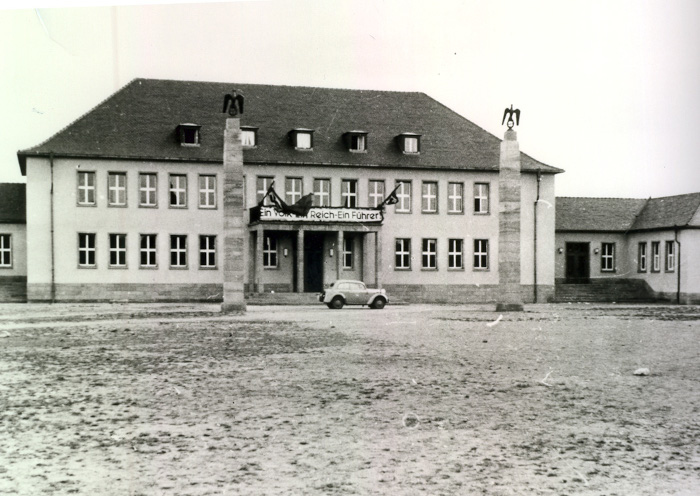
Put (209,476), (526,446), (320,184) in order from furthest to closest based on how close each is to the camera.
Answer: (320,184) → (526,446) → (209,476)

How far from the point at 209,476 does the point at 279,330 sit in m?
10.7

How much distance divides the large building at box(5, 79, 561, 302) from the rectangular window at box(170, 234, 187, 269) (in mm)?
60

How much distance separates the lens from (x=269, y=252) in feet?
111

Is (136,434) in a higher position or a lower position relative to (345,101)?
lower

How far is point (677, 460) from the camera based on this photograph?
17.9ft

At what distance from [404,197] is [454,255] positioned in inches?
138

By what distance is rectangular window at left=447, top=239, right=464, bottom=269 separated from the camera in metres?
35.3

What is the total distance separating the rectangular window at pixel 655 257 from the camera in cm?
3482

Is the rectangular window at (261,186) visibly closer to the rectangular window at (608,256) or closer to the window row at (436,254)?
the window row at (436,254)

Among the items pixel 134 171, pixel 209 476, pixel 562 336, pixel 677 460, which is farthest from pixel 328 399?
pixel 134 171

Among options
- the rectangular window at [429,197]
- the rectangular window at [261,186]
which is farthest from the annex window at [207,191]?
the rectangular window at [429,197]

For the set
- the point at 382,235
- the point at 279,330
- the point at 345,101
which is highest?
the point at 345,101

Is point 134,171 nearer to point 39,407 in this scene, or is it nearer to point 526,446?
point 39,407

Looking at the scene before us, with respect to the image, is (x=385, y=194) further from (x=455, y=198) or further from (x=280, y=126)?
(x=280, y=126)
